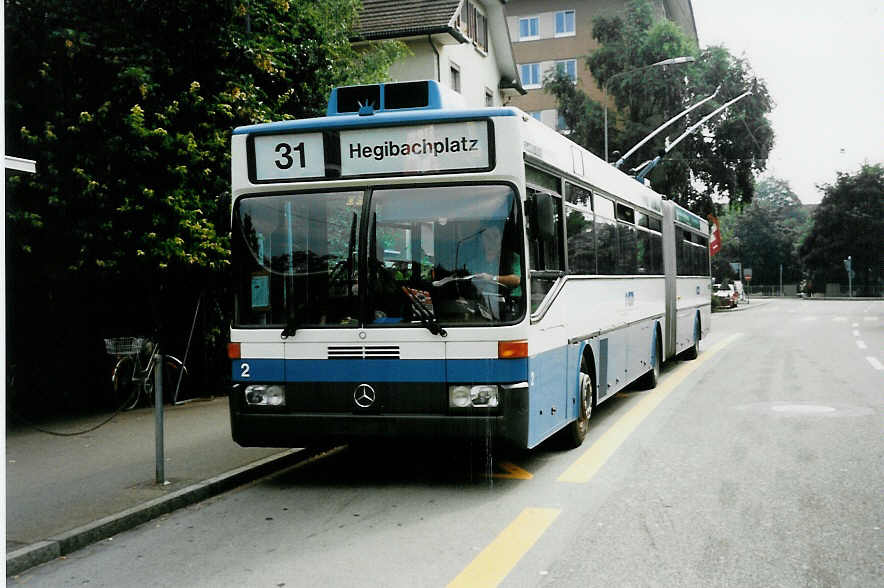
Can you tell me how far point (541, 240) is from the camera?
7.48 metres

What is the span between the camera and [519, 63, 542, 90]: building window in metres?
61.8

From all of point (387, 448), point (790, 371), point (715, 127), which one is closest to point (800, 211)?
point (715, 127)

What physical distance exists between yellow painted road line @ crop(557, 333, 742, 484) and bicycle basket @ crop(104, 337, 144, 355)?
628 centimetres

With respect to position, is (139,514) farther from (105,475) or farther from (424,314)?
(424,314)

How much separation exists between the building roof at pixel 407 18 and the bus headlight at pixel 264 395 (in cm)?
2053

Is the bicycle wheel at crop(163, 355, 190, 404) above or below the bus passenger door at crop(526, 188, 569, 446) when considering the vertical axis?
below

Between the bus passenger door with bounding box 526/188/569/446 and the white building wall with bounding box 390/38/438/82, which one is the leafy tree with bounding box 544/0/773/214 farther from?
the bus passenger door with bounding box 526/188/569/446

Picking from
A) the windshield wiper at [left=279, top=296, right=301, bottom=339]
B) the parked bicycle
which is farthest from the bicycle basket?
the windshield wiper at [left=279, top=296, right=301, bottom=339]

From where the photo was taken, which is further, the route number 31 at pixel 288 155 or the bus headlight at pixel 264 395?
the route number 31 at pixel 288 155

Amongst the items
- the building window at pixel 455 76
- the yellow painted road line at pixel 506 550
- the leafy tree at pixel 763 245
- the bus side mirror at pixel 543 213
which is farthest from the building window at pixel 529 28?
the yellow painted road line at pixel 506 550

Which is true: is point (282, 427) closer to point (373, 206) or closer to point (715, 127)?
point (373, 206)

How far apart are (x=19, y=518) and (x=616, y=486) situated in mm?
4342

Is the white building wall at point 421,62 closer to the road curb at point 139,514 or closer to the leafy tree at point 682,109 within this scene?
the leafy tree at point 682,109

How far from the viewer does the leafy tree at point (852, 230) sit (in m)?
88.6
